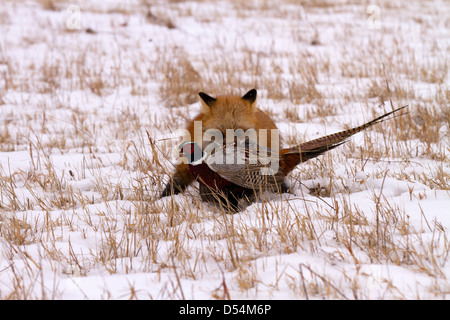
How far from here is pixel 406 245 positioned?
2.76m

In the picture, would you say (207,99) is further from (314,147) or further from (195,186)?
(314,147)

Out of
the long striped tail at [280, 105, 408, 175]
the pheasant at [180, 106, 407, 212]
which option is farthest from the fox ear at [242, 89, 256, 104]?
the long striped tail at [280, 105, 408, 175]

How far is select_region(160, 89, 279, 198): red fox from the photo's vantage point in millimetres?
4172

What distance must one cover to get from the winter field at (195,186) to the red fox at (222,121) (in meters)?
0.19

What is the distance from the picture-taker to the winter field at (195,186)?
257cm

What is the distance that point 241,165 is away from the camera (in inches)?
140

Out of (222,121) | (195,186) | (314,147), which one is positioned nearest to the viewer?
(314,147)

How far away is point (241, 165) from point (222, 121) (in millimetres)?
768

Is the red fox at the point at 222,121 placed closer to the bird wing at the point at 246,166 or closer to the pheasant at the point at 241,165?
the pheasant at the point at 241,165

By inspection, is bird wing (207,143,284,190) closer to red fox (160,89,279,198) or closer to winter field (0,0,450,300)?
winter field (0,0,450,300)

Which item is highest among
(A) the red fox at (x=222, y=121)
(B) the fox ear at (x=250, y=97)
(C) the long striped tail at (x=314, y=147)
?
(B) the fox ear at (x=250, y=97)

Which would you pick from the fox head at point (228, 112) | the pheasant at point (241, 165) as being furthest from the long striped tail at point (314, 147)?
the fox head at point (228, 112)

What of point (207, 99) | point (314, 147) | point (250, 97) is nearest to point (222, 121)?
point (207, 99)
